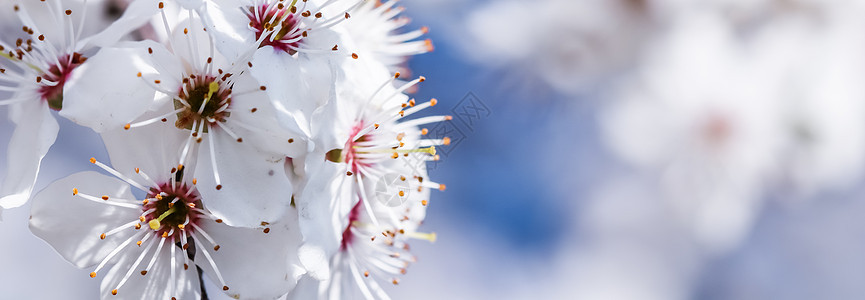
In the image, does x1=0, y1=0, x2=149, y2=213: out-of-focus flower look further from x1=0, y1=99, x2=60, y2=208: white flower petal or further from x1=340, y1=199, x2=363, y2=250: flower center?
x1=340, y1=199, x2=363, y2=250: flower center

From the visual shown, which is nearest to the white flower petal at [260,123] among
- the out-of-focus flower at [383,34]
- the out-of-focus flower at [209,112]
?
the out-of-focus flower at [209,112]

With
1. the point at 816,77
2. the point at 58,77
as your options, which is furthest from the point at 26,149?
the point at 816,77

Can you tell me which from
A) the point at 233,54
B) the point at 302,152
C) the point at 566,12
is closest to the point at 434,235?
the point at 302,152

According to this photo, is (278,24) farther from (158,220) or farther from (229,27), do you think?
(158,220)

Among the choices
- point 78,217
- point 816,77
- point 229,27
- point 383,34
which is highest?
point 816,77

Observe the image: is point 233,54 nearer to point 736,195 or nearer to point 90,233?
point 90,233

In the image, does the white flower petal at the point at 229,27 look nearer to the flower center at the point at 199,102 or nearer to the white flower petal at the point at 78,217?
the flower center at the point at 199,102
